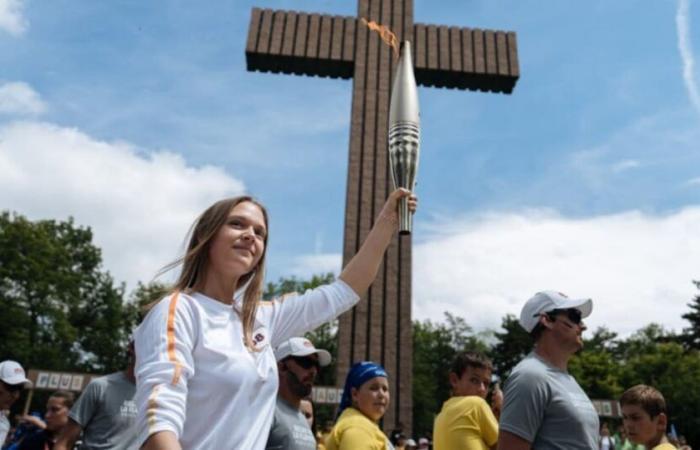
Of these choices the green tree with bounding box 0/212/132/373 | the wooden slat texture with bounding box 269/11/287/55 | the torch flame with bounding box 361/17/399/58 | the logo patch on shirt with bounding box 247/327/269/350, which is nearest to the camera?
the logo patch on shirt with bounding box 247/327/269/350

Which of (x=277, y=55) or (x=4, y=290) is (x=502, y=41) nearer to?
(x=277, y=55)

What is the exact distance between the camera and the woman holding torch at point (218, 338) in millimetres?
1495

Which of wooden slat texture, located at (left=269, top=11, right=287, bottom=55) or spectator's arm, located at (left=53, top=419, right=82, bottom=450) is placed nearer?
spectator's arm, located at (left=53, top=419, right=82, bottom=450)

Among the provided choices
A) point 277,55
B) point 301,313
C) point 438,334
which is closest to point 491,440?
point 301,313

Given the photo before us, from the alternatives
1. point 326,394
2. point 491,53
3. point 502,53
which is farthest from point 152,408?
point 502,53

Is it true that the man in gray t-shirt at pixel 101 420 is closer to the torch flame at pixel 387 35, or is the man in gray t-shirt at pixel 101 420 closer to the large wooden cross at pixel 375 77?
the torch flame at pixel 387 35

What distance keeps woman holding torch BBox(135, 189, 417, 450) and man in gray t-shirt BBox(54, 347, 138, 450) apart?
2391 millimetres

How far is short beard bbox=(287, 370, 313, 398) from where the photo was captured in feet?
12.1

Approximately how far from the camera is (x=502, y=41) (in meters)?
21.0

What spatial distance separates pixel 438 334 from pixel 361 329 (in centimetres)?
3145

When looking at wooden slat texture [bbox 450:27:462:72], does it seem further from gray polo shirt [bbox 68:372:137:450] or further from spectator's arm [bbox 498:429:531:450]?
spectator's arm [bbox 498:429:531:450]

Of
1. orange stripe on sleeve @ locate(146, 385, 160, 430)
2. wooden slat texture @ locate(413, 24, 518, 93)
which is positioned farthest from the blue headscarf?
wooden slat texture @ locate(413, 24, 518, 93)

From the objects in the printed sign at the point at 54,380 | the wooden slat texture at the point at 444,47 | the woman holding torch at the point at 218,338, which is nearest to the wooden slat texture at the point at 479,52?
the wooden slat texture at the point at 444,47

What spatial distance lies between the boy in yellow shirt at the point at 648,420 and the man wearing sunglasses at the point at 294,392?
2.05 meters
